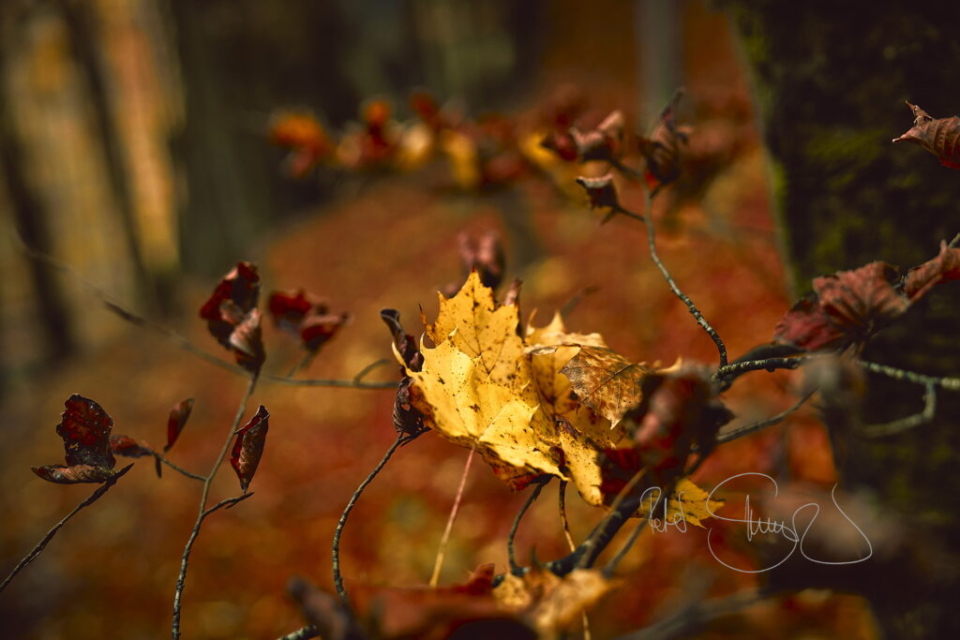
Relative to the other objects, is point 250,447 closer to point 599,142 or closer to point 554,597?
point 554,597

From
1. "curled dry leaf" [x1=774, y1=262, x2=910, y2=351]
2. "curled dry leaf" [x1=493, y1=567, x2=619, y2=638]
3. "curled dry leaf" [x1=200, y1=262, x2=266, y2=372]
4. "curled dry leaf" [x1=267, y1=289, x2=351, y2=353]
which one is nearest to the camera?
"curled dry leaf" [x1=493, y1=567, x2=619, y2=638]

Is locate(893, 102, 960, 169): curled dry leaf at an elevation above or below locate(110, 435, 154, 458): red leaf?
above

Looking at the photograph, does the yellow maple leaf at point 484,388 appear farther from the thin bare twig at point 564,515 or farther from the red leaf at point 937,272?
the red leaf at point 937,272

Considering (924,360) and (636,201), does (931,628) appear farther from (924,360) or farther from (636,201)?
(636,201)

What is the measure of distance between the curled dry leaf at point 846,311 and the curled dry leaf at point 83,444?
0.66m

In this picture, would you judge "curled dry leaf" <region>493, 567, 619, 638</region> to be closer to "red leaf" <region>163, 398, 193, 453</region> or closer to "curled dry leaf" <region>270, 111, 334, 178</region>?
"red leaf" <region>163, 398, 193, 453</region>

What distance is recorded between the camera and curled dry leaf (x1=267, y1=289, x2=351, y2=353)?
2.56ft

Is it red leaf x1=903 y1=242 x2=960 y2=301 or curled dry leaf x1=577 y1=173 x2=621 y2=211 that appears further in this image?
curled dry leaf x1=577 y1=173 x2=621 y2=211

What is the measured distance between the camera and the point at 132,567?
3.81 meters

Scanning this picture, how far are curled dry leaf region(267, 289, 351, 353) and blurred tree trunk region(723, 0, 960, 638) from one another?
36.3 inches

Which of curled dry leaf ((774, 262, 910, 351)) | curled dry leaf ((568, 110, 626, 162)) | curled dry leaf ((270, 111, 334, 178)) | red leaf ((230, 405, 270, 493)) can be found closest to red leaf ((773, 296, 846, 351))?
curled dry leaf ((774, 262, 910, 351))

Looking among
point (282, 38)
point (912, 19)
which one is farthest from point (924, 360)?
point (282, 38)

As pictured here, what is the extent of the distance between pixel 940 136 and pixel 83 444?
2.88ft

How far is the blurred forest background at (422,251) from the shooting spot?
1.07 metres
